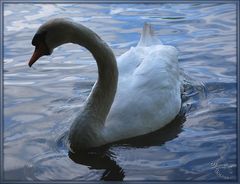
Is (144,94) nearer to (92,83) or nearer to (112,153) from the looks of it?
(112,153)

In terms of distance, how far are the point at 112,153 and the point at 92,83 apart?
169cm

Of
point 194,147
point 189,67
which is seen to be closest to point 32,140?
point 194,147

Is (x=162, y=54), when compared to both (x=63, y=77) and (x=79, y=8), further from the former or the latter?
(x=79, y=8)

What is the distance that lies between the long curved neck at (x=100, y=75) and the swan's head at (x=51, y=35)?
7 centimetres

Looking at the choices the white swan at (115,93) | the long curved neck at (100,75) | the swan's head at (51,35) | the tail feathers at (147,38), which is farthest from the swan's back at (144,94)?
the swan's head at (51,35)

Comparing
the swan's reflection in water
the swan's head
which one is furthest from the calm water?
the swan's head

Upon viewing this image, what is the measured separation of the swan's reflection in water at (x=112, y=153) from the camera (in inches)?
174

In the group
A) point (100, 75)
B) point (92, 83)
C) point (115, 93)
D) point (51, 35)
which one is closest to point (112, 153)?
point (115, 93)

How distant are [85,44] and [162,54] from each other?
1.23 metres

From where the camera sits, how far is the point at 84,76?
647 centimetres

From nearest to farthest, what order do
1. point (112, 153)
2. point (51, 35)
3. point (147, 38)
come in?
point (51, 35)
point (112, 153)
point (147, 38)

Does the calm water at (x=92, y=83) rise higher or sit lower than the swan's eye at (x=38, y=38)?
lower

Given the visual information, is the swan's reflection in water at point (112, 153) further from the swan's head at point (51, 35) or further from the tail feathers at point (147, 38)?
the tail feathers at point (147, 38)

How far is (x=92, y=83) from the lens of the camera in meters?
6.27
